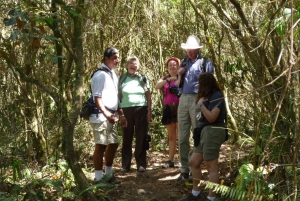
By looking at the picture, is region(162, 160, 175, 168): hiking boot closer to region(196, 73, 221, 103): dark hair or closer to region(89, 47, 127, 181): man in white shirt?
region(89, 47, 127, 181): man in white shirt

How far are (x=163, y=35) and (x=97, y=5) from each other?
2188 mm

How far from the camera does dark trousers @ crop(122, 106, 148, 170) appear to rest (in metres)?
7.65

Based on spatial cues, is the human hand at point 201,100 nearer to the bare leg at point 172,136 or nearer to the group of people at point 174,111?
the group of people at point 174,111

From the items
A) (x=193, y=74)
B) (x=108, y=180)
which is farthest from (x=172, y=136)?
Result: (x=108, y=180)

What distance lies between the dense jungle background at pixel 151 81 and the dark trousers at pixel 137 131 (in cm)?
33

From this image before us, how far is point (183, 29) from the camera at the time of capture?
10328mm

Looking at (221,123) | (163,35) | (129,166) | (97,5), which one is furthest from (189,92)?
(163,35)

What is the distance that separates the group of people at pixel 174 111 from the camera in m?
5.86

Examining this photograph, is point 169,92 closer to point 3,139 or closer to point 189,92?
point 189,92

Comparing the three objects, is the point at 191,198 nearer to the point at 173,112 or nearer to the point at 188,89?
the point at 188,89

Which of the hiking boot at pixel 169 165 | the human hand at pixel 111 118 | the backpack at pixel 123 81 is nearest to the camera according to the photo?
the human hand at pixel 111 118

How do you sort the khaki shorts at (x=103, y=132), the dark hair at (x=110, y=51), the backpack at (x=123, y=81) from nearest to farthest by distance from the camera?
the khaki shorts at (x=103, y=132)
the dark hair at (x=110, y=51)
the backpack at (x=123, y=81)

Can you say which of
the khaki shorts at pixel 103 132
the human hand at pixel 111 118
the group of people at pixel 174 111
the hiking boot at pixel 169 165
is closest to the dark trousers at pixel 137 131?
the group of people at pixel 174 111

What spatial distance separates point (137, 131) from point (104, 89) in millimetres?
1366
